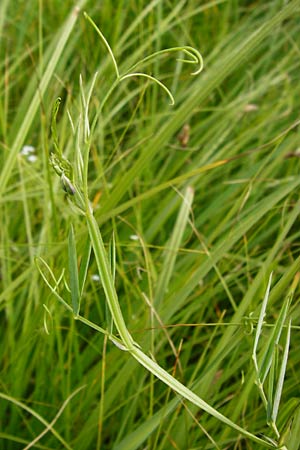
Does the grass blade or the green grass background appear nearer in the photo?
the green grass background

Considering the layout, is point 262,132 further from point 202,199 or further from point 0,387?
point 0,387

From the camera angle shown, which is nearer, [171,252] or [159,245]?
[171,252]

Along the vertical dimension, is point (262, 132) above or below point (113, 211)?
below

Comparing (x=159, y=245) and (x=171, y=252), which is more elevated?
(x=171, y=252)

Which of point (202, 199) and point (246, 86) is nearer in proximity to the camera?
point (202, 199)

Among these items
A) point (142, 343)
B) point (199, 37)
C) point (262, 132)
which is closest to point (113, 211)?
point (142, 343)

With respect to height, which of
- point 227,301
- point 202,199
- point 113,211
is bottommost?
point 227,301

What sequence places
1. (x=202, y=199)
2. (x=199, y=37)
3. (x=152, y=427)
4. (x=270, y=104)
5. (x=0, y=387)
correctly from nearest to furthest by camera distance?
(x=152, y=427)
(x=0, y=387)
(x=202, y=199)
(x=270, y=104)
(x=199, y=37)

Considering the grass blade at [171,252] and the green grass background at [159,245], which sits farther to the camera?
the grass blade at [171,252]
